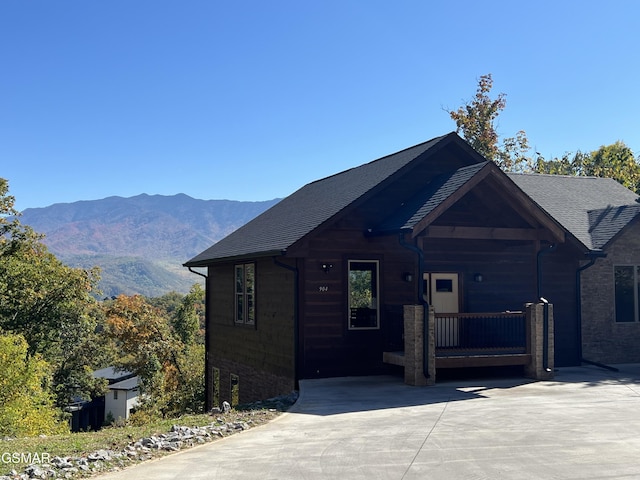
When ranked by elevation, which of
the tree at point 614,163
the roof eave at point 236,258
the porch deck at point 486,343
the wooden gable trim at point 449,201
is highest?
the tree at point 614,163

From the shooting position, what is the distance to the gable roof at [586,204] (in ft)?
59.6

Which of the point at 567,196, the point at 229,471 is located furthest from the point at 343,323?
the point at 567,196

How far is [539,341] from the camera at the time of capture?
49.4 feet

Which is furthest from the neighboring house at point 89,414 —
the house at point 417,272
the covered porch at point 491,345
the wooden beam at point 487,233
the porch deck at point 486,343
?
the wooden beam at point 487,233

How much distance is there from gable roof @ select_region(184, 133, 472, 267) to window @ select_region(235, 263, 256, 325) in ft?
1.91

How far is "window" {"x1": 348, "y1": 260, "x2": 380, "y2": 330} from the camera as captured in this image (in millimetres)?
15641

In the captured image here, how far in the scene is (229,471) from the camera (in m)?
7.64

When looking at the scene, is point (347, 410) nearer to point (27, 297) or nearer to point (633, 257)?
point (633, 257)

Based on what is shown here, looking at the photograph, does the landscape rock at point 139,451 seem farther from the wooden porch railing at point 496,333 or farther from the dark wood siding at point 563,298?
the dark wood siding at point 563,298

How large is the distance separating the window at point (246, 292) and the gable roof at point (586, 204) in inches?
339

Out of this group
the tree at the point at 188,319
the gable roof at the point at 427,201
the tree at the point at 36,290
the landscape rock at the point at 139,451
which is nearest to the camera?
the landscape rock at the point at 139,451

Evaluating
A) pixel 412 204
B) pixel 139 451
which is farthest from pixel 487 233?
pixel 139 451

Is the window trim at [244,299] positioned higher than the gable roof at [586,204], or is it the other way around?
the gable roof at [586,204]

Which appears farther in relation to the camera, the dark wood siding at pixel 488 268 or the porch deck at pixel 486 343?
the dark wood siding at pixel 488 268
